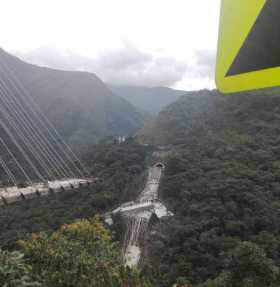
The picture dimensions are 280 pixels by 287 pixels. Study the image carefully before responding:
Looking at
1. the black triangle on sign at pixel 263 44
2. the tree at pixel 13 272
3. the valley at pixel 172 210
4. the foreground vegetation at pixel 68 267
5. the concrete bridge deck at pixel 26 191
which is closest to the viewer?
the black triangle on sign at pixel 263 44

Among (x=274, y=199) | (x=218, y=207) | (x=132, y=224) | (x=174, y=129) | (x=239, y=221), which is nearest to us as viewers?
(x=239, y=221)

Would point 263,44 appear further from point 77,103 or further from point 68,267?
point 77,103

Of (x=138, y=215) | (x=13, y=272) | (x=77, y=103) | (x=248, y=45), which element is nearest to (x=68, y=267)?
(x=13, y=272)

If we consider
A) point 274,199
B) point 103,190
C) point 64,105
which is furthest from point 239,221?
point 64,105

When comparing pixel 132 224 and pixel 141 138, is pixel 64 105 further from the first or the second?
pixel 132 224

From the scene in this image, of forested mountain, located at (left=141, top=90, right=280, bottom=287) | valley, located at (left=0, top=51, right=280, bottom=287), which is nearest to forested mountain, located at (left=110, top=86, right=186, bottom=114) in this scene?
valley, located at (left=0, top=51, right=280, bottom=287)

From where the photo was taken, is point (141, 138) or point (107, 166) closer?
point (107, 166)

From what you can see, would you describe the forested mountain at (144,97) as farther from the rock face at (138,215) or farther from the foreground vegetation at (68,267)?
the foreground vegetation at (68,267)

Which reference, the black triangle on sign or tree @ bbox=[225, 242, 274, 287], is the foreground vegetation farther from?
tree @ bbox=[225, 242, 274, 287]

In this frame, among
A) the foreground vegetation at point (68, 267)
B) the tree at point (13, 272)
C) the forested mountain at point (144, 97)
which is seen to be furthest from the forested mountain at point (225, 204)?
the forested mountain at point (144, 97)
